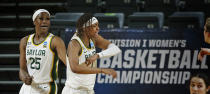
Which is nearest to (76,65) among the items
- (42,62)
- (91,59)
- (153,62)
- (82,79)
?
(91,59)

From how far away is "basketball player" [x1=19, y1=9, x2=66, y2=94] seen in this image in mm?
5203

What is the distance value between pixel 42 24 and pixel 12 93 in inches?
122

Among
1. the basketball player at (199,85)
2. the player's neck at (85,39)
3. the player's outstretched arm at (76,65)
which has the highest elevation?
the player's neck at (85,39)

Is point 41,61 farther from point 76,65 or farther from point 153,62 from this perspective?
point 153,62

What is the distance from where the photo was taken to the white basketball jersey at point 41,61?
5.20m

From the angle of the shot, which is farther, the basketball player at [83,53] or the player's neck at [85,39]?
the player's neck at [85,39]

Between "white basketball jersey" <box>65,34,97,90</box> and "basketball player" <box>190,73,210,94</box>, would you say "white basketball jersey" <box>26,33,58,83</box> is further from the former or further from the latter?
"basketball player" <box>190,73,210,94</box>

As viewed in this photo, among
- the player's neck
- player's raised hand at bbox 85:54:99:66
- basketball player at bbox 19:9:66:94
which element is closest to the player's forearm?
player's raised hand at bbox 85:54:99:66

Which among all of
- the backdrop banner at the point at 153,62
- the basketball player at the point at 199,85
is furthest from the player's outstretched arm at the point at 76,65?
the backdrop banner at the point at 153,62

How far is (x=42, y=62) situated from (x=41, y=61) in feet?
0.06

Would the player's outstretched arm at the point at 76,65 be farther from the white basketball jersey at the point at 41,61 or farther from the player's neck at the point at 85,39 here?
the white basketball jersey at the point at 41,61

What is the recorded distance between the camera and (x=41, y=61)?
5.20 meters

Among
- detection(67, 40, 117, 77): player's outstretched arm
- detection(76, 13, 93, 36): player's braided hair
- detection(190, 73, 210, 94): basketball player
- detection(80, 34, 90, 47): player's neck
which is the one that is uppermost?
detection(76, 13, 93, 36): player's braided hair

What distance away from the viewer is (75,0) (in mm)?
9547
